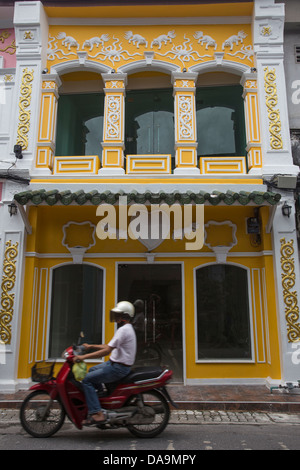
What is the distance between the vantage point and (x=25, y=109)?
8438 mm

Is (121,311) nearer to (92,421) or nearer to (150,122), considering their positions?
(92,421)

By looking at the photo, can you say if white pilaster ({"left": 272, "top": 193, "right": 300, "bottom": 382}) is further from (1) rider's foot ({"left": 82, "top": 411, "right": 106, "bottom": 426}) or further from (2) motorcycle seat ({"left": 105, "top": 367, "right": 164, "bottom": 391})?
(1) rider's foot ({"left": 82, "top": 411, "right": 106, "bottom": 426})

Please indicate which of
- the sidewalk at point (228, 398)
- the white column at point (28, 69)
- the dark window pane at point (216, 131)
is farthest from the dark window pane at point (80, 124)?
the sidewalk at point (228, 398)

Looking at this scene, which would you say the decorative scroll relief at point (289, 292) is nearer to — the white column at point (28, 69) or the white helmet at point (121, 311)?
the white helmet at point (121, 311)

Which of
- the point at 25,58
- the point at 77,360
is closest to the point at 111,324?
the point at 77,360

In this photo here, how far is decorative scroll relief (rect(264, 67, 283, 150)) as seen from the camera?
8180 mm

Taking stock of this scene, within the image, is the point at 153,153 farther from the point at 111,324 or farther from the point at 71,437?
the point at 71,437

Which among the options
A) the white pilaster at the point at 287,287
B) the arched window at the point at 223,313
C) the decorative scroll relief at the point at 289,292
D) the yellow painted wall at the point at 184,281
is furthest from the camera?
the arched window at the point at 223,313

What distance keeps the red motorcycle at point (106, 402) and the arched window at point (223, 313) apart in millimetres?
3305

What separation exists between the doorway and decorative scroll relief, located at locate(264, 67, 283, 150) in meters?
3.56

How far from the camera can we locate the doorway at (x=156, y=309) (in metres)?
8.02

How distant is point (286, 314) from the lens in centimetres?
741

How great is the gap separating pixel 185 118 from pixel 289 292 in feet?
14.8

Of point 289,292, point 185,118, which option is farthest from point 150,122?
point 289,292
